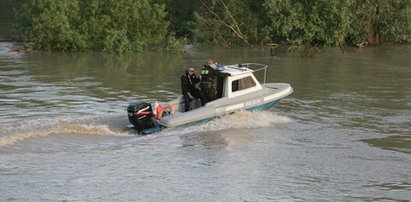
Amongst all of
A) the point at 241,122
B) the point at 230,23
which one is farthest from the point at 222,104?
the point at 230,23

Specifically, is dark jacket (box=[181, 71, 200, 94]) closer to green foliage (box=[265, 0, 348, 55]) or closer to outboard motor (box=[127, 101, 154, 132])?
outboard motor (box=[127, 101, 154, 132])

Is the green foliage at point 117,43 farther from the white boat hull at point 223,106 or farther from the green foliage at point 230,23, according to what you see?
the white boat hull at point 223,106

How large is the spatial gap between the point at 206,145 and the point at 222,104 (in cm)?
201

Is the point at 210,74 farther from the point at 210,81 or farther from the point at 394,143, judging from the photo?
the point at 394,143

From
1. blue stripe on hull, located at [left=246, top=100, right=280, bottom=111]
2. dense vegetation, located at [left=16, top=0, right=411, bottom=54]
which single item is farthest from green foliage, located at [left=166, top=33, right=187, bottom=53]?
blue stripe on hull, located at [left=246, top=100, right=280, bottom=111]

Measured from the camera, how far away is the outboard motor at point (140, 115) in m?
17.1

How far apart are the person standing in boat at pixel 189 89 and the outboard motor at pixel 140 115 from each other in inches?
52.9

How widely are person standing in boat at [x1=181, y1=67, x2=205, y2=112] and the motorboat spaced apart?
19cm

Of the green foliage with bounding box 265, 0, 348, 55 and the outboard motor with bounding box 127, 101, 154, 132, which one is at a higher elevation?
the green foliage with bounding box 265, 0, 348, 55

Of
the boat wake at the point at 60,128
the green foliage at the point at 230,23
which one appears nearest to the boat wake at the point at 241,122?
the boat wake at the point at 60,128

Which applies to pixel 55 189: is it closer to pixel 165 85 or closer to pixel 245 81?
pixel 245 81

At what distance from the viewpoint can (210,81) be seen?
60.9ft

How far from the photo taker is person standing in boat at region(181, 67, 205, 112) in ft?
60.5

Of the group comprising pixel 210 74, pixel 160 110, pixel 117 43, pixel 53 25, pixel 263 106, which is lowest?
→ pixel 263 106
